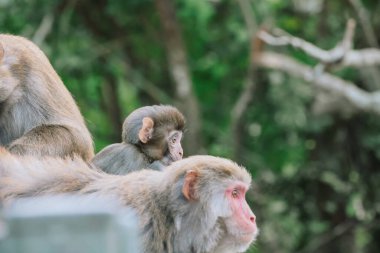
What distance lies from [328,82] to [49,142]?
7031 millimetres

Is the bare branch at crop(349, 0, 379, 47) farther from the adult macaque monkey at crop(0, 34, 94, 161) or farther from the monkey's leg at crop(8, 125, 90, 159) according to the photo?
the monkey's leg at crop(8, 125, 90, 159)

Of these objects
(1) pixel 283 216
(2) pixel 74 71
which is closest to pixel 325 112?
(1) pixel 283 216

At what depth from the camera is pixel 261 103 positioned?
12883 mm

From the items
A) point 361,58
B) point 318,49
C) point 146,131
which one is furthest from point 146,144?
point 361,58

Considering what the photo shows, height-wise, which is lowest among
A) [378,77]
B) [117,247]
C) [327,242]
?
[327,242]

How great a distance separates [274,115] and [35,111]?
8002 mm

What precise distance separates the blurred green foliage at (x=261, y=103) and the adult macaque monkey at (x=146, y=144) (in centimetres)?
654

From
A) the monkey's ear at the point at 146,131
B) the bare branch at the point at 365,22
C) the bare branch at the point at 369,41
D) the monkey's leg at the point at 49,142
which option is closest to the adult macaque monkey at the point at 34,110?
the monkey's leg at the point at 49,142

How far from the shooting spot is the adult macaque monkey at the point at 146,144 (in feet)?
18.2

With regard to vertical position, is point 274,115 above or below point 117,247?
below

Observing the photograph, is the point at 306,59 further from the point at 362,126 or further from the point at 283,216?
the point at 283,216

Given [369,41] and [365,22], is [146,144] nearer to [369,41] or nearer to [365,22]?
[365,22]

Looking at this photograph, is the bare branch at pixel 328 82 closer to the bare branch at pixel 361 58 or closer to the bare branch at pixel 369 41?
the bare branch at pixel 361 58

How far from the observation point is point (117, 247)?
1.42 metres
